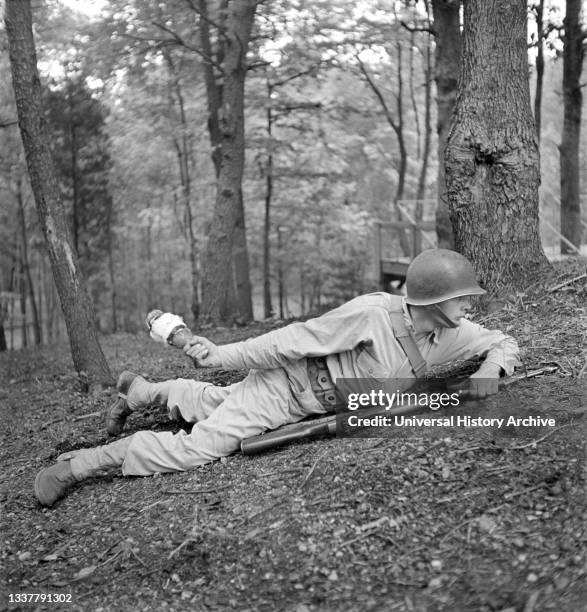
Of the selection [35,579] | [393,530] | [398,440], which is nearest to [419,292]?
[398,440]

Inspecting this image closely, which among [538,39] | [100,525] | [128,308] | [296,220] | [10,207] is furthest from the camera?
[128,308]

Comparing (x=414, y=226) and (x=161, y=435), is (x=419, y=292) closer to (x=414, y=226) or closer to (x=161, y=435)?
(x=161, y=435)

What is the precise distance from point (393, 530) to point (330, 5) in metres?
13.9

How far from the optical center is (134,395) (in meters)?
5.07

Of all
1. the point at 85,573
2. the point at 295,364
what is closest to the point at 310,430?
the point at 295,364

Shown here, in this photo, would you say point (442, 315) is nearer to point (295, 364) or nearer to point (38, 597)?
Result: point (295, 364)

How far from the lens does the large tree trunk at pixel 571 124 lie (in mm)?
12594

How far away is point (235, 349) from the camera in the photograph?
4.37 metres

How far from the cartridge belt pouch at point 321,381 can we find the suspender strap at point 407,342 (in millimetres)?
493

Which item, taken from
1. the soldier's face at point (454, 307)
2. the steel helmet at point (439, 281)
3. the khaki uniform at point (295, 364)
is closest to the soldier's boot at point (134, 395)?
the khaki uniform at point (295, 364)

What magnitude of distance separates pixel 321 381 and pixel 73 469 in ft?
5.53

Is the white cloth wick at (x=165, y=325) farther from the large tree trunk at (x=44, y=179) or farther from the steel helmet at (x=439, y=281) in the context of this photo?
the large tree trunk at (x=44, y=179)

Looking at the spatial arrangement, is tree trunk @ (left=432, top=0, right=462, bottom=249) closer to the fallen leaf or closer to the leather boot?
the leather boot

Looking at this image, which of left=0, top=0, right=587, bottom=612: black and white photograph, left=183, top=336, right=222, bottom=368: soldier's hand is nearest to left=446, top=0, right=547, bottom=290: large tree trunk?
left=0, top=0, right=587, bottom=612: black and white photograph
